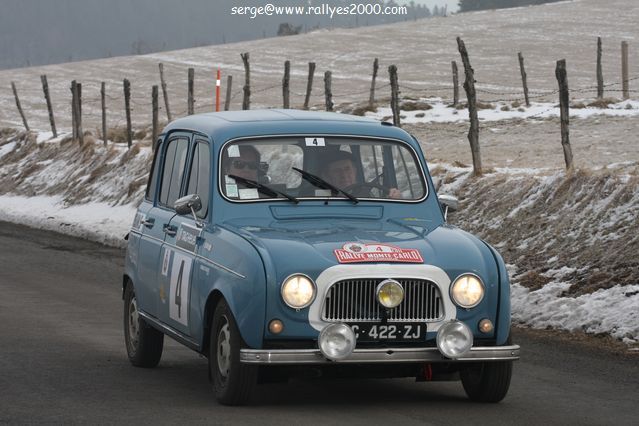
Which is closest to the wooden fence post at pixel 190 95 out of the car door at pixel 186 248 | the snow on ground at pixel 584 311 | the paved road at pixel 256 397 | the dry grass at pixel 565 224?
the dry grass at pixel 565 224

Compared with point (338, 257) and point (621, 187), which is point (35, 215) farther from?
point (338, 257)

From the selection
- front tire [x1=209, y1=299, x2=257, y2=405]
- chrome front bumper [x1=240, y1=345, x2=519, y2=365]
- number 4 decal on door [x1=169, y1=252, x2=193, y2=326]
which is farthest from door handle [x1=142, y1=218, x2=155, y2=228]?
chrome front bumper [x1=240, y1=345, x2=519, y2=365]

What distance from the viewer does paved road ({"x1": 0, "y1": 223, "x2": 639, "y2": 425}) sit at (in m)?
8.40

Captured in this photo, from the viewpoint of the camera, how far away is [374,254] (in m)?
8.43

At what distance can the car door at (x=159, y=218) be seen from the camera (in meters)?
10.3

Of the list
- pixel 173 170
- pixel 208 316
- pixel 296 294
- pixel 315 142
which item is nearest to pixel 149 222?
pixel 173 170

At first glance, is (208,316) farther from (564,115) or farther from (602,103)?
(602,103)

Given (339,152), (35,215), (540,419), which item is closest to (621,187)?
(339,152)

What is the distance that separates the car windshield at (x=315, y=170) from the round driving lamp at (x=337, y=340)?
5.08 feet

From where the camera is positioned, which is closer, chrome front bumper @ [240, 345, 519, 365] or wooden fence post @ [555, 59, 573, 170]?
chrome front bumper @ [240, 345, 519, 365]

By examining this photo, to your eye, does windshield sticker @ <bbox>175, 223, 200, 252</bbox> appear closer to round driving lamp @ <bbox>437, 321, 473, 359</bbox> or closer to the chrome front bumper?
the chrome front bumper

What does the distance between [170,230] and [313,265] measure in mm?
2043

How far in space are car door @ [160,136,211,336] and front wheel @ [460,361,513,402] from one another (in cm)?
176

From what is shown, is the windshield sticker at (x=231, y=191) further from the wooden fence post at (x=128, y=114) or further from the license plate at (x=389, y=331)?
the wooden fence post at (x=128, y=114)
